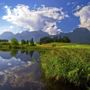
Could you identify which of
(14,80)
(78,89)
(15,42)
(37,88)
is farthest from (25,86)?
(15,42)

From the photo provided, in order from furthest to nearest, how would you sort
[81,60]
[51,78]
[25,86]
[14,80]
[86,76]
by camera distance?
[14,80] < [51,78] < [25,86] < [81,60] < [86,76]

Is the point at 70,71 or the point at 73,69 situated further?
the point at 73,69

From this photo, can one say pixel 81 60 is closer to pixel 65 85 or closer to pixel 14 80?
pixel 65 85

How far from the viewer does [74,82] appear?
1717cm

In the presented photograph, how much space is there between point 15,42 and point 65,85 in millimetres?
84290

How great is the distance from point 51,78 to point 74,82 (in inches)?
142

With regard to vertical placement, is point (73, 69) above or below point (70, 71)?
above

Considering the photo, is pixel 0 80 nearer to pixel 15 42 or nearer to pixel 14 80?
pixel 14 80

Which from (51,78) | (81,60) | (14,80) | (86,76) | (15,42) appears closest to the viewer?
(86,76)

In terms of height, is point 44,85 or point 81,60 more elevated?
point 81,60

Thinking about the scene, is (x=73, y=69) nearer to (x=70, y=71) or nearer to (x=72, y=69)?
(x=72, y=69)

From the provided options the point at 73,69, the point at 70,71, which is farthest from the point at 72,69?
the point at 70,71

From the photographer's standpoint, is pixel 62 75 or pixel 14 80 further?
pixel 14 80

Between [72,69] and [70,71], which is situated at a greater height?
[72,69]
